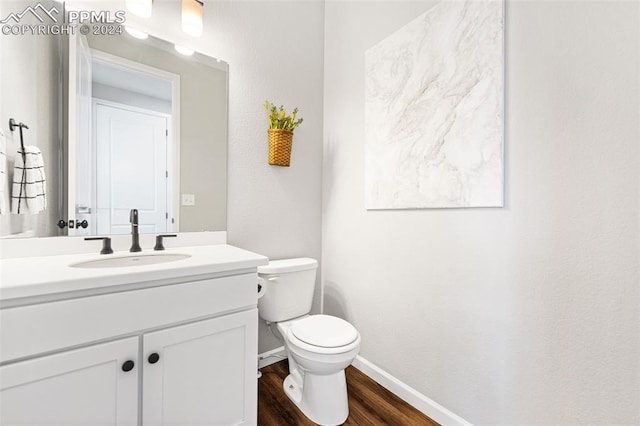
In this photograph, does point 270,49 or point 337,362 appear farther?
point 270,49

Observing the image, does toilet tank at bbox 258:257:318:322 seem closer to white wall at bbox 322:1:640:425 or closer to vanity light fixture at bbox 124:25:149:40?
white wall at bbox 322:1:640:425

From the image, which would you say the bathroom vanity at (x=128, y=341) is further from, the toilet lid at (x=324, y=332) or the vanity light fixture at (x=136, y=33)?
the vanity light fixture at (x=136, y=33)

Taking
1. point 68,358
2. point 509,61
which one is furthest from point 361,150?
point 68,358

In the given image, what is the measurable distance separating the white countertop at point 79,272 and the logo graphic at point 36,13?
0.93 metres

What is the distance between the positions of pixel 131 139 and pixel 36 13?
562 mm

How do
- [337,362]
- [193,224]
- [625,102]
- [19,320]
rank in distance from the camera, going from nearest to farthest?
[19,320] → [625,102] → [337,362] → [193,224]

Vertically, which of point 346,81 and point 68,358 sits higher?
point 346,81

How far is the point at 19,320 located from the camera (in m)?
0.77

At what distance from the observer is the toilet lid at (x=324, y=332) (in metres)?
1.35

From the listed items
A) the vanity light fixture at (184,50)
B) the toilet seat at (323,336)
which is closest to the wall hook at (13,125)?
the vanity light fixture at (184,50)

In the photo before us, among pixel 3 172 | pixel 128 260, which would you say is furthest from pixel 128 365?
pixel 3 172

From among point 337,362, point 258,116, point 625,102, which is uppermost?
point 258,116

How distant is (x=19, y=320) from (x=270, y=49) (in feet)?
5.81

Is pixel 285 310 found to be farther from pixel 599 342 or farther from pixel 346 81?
pixel 346 81
